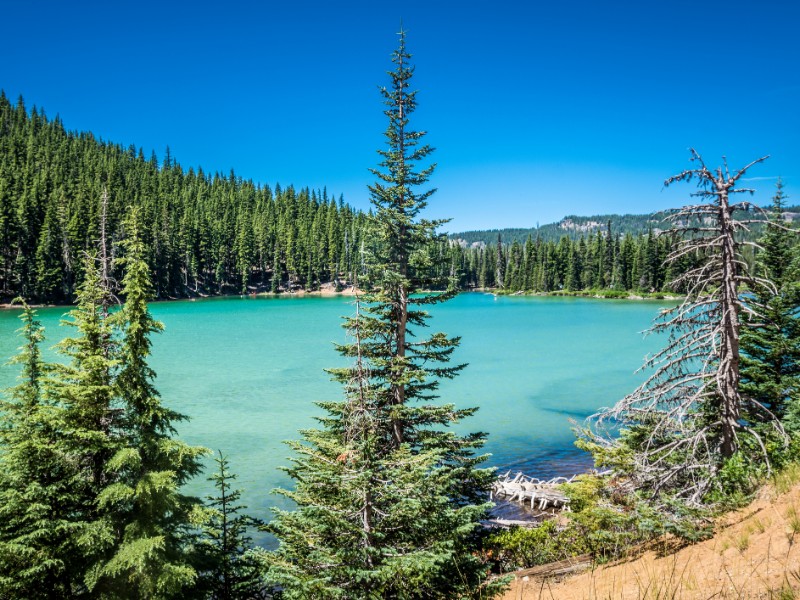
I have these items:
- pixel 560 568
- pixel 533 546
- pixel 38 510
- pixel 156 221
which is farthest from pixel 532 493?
pixel 156 221

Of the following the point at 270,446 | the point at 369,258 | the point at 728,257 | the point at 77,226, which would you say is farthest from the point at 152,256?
the point at 728,257

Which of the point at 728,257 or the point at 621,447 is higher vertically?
the point at 728,257

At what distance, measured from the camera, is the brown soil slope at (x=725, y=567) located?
5.25m

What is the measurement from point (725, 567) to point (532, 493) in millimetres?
11378

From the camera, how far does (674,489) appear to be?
9781 millimetres

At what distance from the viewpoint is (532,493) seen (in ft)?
53.7

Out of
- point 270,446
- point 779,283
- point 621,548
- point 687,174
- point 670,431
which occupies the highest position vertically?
point 687,174

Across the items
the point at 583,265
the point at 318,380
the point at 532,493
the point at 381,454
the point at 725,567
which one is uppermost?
the point at 583,265

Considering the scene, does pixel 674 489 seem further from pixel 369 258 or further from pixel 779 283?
pixel 779 283

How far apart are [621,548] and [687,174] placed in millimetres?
6984

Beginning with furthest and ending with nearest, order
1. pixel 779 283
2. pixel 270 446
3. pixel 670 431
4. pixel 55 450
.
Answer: pixel 270 446
pixel 779 283
pixel 670 431
pixel 55 450

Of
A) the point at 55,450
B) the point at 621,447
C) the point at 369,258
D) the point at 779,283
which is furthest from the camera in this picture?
the point at 779,283

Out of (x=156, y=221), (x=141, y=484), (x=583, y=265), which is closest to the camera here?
(x=141, y=484)

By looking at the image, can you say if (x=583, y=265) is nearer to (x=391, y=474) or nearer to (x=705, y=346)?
(x=705, y=346)
